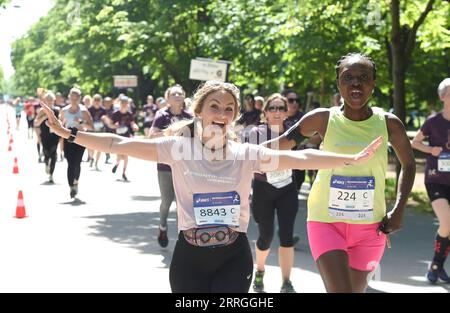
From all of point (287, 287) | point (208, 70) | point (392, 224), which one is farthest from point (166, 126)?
point (208, 70)

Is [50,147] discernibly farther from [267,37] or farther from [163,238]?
[163,238]

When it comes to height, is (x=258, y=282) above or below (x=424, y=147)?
below

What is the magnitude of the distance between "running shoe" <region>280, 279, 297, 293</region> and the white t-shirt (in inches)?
114

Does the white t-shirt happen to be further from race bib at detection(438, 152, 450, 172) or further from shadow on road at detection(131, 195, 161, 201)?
shadow on road at detection(131, 195, 161, 201)

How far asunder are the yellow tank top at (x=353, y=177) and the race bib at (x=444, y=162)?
3.04m

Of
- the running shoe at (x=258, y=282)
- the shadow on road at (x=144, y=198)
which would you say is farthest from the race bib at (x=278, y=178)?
the shadow on road at (x=144, y=198)

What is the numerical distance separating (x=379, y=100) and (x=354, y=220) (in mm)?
30269

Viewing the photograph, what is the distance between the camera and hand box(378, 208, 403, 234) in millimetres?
4738

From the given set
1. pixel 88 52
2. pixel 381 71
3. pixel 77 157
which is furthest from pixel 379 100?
pixel 77 157

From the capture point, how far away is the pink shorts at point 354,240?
4.70 metres

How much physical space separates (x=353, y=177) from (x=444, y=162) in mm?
3194

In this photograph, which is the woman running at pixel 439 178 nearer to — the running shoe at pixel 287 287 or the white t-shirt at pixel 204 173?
the running shoe at pixel 287 287

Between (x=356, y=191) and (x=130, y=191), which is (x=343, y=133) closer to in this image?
(x=356, y=191)

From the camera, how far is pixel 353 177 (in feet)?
15.8
